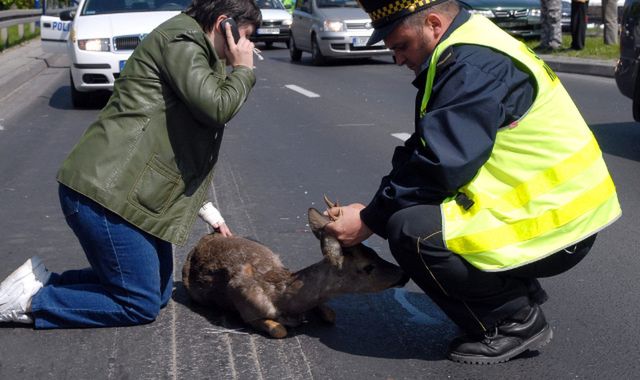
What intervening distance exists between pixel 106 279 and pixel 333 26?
1627 centimetres

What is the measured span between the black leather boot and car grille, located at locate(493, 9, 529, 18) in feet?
59.3

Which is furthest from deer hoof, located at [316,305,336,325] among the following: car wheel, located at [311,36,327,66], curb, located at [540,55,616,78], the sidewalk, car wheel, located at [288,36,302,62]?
car wheel, located at [288,36,302,62]

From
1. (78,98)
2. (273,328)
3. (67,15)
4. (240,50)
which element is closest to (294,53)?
(67,15)

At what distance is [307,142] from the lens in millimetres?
10172

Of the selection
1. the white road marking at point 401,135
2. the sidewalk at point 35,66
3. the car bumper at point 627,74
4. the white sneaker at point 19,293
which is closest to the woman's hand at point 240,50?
the white sneaker at point 19,293

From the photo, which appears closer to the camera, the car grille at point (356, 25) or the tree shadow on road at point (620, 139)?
the tree shadow on road at point (620, 139)

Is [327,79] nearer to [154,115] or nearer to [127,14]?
[127,14]

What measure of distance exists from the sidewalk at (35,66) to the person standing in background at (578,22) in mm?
885

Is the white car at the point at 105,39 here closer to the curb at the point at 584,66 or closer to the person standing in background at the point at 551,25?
the curb at the point at 584,66

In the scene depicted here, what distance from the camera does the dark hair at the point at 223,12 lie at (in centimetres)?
441

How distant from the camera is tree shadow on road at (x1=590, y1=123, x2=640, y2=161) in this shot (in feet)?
30.4

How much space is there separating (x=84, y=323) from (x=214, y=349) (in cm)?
66

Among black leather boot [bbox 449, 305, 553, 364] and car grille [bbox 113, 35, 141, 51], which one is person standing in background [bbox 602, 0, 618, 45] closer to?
car grille [bbox 113, 35, 141, 51]

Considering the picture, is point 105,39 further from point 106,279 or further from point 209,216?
point 106,279
